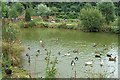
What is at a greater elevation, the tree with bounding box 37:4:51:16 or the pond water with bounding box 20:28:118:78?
the tree with bounding box 37:4:51:16

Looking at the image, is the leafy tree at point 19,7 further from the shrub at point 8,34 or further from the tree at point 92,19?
the shrub at point 8,34

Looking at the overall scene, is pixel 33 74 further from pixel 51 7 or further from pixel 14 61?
pixel 51 7

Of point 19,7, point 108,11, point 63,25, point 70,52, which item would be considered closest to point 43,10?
point 19,7

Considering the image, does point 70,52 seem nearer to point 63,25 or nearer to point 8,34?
point 8,34

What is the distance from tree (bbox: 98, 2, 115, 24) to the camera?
32.0 m

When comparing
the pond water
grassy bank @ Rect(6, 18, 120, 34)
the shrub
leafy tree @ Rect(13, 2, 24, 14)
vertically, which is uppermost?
leafy tree @ Rect(13, 2, 24, 14)

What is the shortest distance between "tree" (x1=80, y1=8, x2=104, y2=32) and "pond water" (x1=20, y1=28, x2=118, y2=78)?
133 centimetres

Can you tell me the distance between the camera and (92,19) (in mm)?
29953

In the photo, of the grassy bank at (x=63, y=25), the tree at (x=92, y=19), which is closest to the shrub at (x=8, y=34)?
the grassy bank at (x=63, y=25)

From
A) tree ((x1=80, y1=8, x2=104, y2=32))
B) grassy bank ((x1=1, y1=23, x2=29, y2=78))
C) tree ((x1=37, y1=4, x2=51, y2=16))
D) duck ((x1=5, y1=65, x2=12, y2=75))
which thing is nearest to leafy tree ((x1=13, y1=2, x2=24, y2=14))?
tree ((x1=37, y1=4, x2=51, y2=16))

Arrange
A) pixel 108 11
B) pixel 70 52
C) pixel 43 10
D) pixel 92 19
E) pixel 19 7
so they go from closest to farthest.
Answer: pixel 70 52 → pixel 92 19 → pixel 108 11 → pixel 19 7 → pixel 43 10

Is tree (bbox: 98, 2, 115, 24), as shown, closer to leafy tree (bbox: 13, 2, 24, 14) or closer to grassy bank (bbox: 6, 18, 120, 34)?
grassy bank (bbox: 6, 18, 120, 34)

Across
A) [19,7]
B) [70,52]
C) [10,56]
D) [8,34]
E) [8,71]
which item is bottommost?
[70,52]

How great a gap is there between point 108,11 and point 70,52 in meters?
14.2
